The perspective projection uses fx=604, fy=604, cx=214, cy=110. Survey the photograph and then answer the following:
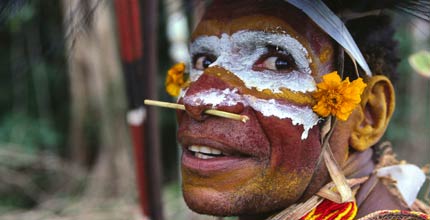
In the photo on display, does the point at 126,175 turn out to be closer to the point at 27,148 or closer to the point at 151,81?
the point at 27,148

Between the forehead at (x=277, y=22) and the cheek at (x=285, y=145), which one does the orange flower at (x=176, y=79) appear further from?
the cheek at (x=285, y=145)

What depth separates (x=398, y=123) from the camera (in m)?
8.10

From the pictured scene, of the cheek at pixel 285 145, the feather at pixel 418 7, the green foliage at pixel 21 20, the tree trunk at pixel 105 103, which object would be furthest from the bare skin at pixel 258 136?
the tree trunk at pixel 105 103

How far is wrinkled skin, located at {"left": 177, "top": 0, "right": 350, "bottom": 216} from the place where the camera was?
189 cm

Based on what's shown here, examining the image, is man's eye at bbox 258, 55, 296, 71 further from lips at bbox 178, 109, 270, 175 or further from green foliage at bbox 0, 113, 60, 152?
green foliage at bbox 0, 113, 60, 152

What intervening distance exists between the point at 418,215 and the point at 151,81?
5.12ft

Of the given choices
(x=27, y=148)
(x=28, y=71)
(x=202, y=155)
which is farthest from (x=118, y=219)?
(x=202, y=155)

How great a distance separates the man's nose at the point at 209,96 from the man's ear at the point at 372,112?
17.6 inches

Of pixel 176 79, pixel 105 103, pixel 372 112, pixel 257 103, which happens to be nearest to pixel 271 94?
pixel 257 103

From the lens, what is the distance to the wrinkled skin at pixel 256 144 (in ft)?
6.19

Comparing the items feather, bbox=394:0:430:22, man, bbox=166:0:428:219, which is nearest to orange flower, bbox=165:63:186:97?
man, bbox=166:0:428:219

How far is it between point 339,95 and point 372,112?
0.30 m

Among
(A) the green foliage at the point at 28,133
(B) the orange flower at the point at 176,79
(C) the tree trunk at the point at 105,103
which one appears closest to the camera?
(B) the orange flower at the point at 176,79

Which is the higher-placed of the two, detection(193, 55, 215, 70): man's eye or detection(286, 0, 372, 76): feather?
detection(286, 0, 372, 76): feather
